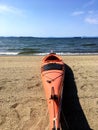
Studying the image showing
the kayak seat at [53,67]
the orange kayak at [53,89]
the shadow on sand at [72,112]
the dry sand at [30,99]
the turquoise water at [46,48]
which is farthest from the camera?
the turquoise water at [46,48]

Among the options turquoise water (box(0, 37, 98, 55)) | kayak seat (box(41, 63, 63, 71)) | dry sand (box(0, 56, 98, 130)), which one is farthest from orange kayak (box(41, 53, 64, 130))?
turquoise water (box(0, 37, 98, 55))

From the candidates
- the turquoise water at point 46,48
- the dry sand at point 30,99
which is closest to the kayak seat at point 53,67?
the dry sand at point 30,99

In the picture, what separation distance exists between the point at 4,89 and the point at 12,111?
1.69 meters

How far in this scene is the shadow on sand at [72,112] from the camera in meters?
5.48

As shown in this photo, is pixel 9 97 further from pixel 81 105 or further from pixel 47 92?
pixel 81 105

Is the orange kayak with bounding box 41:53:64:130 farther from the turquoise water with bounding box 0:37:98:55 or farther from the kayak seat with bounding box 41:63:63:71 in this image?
the turquoise water with bounding box 0:37:98:55

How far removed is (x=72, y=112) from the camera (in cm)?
618

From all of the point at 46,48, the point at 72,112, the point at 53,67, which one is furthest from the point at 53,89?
the point at 46,48

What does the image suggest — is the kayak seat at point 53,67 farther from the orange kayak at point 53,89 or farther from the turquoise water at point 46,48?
the turquoise water at point 46,48

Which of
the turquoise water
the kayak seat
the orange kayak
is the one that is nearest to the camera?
the orange kayak

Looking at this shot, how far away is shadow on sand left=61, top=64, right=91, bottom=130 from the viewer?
5.48 meters

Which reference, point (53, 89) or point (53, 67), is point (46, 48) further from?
point (53, 89)

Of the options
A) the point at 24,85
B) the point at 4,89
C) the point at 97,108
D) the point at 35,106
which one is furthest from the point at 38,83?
the point at 97,108

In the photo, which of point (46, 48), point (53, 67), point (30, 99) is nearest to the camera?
point (30, 99)
